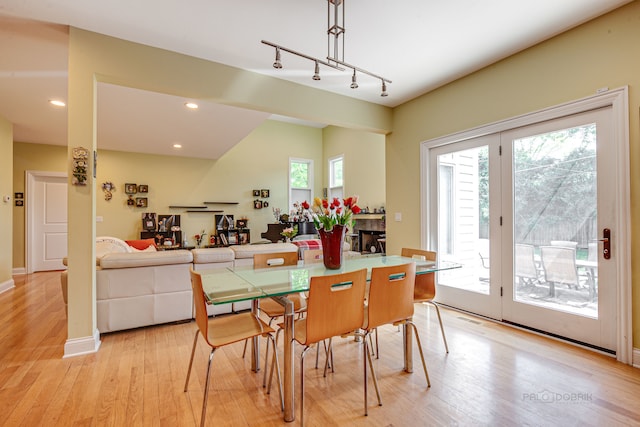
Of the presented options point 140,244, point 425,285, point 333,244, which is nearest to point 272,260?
point 333,244

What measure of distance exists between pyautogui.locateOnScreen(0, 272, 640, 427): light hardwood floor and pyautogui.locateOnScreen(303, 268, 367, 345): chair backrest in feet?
1.63

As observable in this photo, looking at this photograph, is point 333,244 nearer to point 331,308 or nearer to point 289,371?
point 331,308

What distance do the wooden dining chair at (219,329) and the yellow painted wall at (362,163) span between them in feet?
14.9

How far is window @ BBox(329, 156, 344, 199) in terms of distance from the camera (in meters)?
7.53

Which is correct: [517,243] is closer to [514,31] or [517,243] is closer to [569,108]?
[569,108]

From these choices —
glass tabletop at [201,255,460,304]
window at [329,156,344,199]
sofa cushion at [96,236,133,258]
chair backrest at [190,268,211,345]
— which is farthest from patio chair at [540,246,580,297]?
sofa cushion at [96,236,133,258]

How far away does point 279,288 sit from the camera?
176 centimetres

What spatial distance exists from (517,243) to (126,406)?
3.47m

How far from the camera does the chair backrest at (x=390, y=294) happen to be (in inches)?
73.4

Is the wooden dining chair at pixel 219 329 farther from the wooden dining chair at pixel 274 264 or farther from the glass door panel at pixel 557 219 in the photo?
the glass door panel at pixel 557 219

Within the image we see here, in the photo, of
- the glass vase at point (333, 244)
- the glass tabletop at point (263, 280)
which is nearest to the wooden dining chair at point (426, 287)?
the glass tabletop at point (263, 280)

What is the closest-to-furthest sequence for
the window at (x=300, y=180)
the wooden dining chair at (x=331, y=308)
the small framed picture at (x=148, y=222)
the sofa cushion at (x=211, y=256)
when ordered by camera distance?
the wooden dining chair at (x=331, y=308), the sofa cushion at (x=211, y=256), the small framed picture at (x=148, y=222), the window at (x=300, y=180)

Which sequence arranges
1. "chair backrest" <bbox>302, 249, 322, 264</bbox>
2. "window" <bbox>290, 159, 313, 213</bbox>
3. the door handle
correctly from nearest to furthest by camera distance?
the door handle < "chair backrest" <bbox>302, 249, 322, 264</bbox> < "window" <bbox>290, 159, 313, 213</bbox>

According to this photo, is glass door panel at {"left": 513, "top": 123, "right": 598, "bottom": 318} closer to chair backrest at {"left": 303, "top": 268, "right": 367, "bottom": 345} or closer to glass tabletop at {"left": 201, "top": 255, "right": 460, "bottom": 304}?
glass tabletop at {"left": 201, "top": 255, "right": 460, "bottom": 304}
